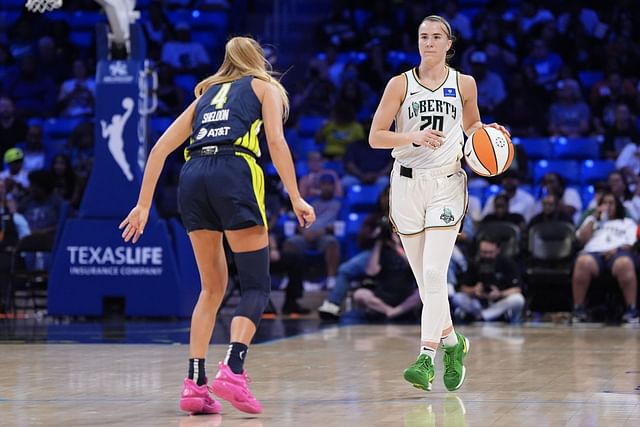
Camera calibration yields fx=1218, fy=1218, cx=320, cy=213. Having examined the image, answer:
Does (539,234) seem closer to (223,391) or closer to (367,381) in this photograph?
(367,381)

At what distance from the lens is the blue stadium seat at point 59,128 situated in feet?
57.7

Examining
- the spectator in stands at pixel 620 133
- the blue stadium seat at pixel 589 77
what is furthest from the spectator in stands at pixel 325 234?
the blue stadium seat at pixel 589 77

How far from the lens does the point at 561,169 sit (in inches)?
620

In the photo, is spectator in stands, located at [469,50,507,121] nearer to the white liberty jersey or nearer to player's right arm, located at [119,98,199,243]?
the white liberty jersey

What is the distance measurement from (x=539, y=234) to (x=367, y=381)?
6.46 meters

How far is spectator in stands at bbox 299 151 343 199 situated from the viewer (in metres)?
15.4

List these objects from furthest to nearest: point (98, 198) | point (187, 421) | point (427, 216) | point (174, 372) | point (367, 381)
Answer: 1. point (98, 198)
2. point (174, 372)
3. point (367, 381)
4. point (427, 216)
5. point (187, 421)

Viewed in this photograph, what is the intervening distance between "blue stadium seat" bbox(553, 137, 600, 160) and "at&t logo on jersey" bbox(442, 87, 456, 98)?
931cm

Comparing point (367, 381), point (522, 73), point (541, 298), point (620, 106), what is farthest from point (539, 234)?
point (367, 381)

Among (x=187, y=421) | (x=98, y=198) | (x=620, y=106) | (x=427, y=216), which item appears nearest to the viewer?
(x=187, y=421)

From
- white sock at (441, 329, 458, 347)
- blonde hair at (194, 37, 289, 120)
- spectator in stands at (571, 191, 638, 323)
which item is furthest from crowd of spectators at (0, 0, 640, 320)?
blonde hair at (194, 37, 289, 120)

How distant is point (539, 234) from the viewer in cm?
1350

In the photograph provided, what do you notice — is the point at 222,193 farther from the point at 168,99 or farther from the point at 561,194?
the point at 168,99

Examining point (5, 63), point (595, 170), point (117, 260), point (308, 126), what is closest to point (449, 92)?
point (117, 260)
